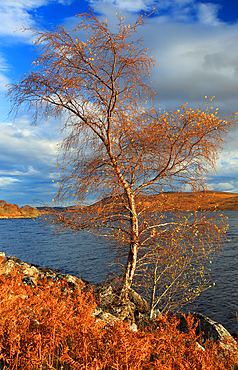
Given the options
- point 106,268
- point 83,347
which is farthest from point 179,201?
point 106,268

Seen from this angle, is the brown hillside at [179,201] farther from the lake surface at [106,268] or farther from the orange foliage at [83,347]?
the orange foliage at [83,347]

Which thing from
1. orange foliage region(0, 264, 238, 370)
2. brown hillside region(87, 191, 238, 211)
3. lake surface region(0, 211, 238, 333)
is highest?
brown hillside region(87, 191, 238, 211)

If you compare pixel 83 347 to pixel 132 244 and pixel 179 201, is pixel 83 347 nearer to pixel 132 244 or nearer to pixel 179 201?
pixel 132 244

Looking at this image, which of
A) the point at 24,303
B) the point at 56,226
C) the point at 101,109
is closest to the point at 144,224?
the point at 56,226

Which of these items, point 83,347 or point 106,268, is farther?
point 106,268

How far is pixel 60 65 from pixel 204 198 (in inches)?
291

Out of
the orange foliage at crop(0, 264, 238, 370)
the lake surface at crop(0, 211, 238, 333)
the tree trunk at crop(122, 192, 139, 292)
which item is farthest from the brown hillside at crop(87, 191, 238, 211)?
the orange foliage at crop(0, 264, 238, 370)

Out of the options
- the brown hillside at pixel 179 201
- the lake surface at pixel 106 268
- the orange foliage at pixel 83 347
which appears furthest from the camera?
the lake surface at pixel 106 268

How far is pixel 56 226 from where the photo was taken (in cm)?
977

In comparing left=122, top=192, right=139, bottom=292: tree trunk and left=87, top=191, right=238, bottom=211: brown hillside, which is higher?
left=87, top=191, right=238, bottom=211: brown hillside

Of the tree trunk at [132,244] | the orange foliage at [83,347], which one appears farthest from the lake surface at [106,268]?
the orange foliage at [83,347]

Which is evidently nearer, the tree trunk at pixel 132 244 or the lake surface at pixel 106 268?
the tree trunk at pixel 132 244

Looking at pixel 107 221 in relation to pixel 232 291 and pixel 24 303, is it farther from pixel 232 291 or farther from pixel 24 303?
pixel 232 291

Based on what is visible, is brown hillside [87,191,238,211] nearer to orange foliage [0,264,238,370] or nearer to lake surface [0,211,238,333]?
lake surface [0,211,238,333]
